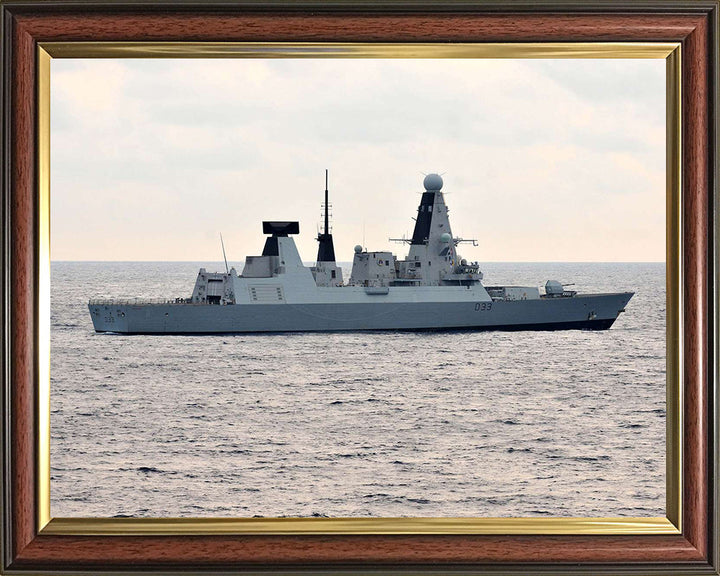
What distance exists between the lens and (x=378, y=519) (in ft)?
8.87

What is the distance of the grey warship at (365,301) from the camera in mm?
15422

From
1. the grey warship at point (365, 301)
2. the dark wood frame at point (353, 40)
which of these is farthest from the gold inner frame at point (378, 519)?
the grey warship at point (365, 301)

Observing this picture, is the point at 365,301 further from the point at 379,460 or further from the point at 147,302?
the point at 379,460

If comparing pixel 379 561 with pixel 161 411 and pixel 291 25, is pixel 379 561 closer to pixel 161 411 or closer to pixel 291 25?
pixel 291 25

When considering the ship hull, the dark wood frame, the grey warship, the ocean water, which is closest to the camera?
the dark wood frame

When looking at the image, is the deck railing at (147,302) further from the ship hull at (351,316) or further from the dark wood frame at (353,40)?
the dark wood frame at (353,40)

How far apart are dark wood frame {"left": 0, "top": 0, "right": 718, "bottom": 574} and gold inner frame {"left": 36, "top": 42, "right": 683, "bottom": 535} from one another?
0.08 ft

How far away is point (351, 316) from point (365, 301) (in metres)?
0.41

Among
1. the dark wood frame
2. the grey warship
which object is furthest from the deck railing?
the dark wood frame

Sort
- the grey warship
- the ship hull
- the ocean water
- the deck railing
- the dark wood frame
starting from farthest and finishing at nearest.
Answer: the grey warship < the ship hull < the deck railing < the ocean water < the dark wood frame

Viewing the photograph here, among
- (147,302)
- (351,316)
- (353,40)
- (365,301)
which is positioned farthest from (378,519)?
(365,301)

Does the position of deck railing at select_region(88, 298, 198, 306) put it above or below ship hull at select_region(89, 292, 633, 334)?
above

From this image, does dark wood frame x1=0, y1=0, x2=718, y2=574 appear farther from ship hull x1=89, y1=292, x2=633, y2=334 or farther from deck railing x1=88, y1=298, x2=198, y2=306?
ship hull x1=89, y1=292, x2=633, y2=334

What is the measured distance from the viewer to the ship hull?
15.3m
